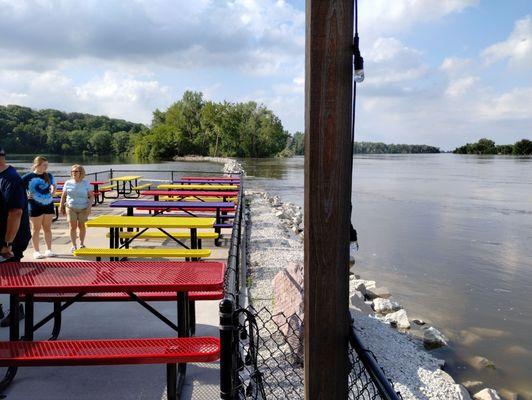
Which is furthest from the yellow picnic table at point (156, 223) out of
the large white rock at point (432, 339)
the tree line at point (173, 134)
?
the tree line at point (173, 134)

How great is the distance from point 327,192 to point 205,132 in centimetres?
9784

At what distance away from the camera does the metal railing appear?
2.41 meters

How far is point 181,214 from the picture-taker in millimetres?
11992

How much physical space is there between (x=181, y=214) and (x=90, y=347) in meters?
8.91

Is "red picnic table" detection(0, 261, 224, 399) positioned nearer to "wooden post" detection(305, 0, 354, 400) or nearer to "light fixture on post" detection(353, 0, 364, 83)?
"wooden post" detection(305, 0, 354, 400)

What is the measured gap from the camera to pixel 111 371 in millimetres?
3857

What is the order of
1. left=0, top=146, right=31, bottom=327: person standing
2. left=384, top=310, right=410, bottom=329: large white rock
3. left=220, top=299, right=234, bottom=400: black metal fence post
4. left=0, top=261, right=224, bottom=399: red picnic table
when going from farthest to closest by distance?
left=384, top=310, right=410, bottom=329: large white rock < left=0, top=146, right=31, bottom=327: person standing < left=0, top=261, right=224, bottom=399: red picnic table < left=220, top=299, right=234, bottom=400: black metal fence post

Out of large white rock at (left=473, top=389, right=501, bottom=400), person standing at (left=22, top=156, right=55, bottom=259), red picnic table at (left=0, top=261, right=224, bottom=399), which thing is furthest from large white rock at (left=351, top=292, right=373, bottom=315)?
person standing at (left=22, top=156, right=55, bottom=259)

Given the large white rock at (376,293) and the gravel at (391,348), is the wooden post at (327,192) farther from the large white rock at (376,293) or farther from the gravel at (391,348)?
the large white rock at (376,293)

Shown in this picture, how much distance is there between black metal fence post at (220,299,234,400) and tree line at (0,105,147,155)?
12298 cm

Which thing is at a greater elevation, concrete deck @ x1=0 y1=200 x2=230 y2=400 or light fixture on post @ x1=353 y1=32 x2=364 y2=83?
light fixture on post @ x1=353 y1=32 x2=364 y2=83

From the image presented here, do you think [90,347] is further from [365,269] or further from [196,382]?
[365,269]

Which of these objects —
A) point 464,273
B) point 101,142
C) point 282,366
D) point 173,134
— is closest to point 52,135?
point 101,142

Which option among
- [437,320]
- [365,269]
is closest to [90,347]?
[437,320]
